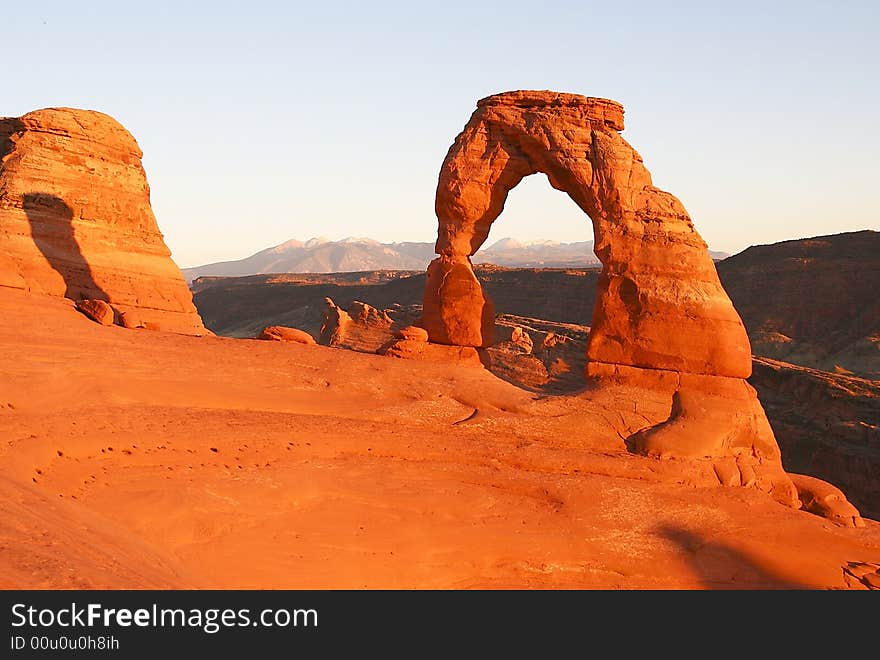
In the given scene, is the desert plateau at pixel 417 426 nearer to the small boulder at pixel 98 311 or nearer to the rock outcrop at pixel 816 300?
the small boulder at pixel 98 311

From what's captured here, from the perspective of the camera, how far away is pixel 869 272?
40.2 metres

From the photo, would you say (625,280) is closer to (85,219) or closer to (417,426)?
(417,426)

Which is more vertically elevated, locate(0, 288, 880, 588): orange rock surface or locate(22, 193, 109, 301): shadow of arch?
locate(22, 193, 109, 301): shadow of arch

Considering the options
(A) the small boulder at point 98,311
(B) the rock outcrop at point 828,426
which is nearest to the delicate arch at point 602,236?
(A) the small boulder at point 98,311

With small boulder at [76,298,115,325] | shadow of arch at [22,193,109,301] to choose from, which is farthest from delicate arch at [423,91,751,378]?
shadow of arch at [22,193,109,301]

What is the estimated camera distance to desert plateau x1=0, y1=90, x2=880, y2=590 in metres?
7.10

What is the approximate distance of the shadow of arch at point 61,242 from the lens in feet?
53.8

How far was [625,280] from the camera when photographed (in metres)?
12.6

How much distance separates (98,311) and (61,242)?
189 inches

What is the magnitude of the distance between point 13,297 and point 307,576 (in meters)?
7.89

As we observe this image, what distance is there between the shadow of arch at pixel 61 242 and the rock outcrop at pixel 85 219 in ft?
0.07

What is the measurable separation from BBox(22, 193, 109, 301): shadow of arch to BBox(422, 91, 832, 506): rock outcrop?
24.2 feet

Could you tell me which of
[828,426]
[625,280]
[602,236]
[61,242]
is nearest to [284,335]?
[602,236]

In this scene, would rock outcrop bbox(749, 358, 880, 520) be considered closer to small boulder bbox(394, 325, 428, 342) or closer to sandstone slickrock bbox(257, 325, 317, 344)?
small boulder bbox(394, 325, 428, 342)
